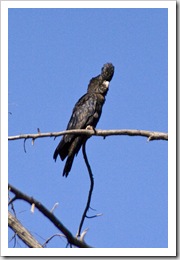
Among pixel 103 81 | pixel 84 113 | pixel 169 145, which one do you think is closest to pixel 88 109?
pixel 84 113

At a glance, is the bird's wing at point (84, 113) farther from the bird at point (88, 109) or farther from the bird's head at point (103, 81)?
the bird's head at point (103, 81)

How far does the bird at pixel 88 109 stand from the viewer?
25.6 feet

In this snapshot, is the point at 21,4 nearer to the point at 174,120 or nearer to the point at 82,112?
the point at 174,120

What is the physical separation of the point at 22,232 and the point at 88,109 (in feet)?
12.6

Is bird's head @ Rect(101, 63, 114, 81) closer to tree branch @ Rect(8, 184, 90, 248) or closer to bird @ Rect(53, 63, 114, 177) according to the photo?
bird @ Rect(53, 63, 114, 177)

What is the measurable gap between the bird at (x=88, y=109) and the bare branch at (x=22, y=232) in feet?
9.37

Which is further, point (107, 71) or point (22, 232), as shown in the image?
point (107, 71)

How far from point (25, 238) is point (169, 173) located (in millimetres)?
1350

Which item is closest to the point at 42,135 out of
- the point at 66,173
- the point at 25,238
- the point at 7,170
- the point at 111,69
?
the point at 7,170

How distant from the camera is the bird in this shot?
7812mm

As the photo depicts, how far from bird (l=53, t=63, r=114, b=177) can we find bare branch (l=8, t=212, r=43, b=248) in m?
2.86

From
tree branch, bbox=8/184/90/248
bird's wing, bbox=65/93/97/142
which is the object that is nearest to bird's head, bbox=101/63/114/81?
bird's wing, bbox=65/93/97/142

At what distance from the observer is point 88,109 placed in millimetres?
8547

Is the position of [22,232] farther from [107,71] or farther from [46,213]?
[107,71]
